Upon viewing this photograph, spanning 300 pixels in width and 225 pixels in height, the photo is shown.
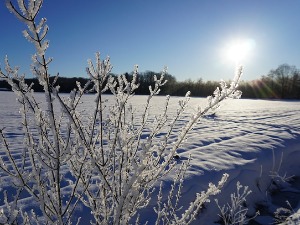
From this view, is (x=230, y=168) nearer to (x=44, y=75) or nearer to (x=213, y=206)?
(x=213, y=206)

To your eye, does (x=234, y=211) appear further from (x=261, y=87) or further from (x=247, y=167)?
(x=261, y=87)

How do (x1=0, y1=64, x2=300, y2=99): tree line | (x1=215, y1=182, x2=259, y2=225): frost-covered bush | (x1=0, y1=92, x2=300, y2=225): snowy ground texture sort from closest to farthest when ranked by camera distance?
(x1=215, y1=182, x2=259, y2=225): frost-covered bush
(x1=0, y1=92, x2=300, y2=225): snowy ground texture
(x1=0, y1=64, x2=300, y2=99): tree line

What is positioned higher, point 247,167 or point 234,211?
point 234,211

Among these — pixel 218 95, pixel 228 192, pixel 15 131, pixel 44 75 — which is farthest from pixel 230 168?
pixel 15 131

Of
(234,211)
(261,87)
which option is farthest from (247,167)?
(261,87)

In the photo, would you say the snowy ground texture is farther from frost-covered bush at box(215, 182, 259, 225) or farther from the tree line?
the tree line

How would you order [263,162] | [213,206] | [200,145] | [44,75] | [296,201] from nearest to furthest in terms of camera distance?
[44,75] < [213,206] < [296,201] < [263,162] < [200,145]

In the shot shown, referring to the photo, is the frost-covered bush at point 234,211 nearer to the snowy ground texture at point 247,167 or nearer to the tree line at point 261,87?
the snowy ground texture at point 247,167

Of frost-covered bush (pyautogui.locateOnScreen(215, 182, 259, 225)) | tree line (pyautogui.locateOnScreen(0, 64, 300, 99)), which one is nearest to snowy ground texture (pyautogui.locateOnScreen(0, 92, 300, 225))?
frost-covered bush (pyautogui.locateOnScreen(215, 182, 259, 225))

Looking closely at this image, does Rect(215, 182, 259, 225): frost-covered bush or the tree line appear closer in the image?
Rect(215, 182, 259, 225): frost-covered bush

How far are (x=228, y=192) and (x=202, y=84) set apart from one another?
6788cm

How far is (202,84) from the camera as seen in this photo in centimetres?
7162

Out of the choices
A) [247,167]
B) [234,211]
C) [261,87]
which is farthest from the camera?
[261,87]

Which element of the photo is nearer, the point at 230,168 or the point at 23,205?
the point at 23,205
